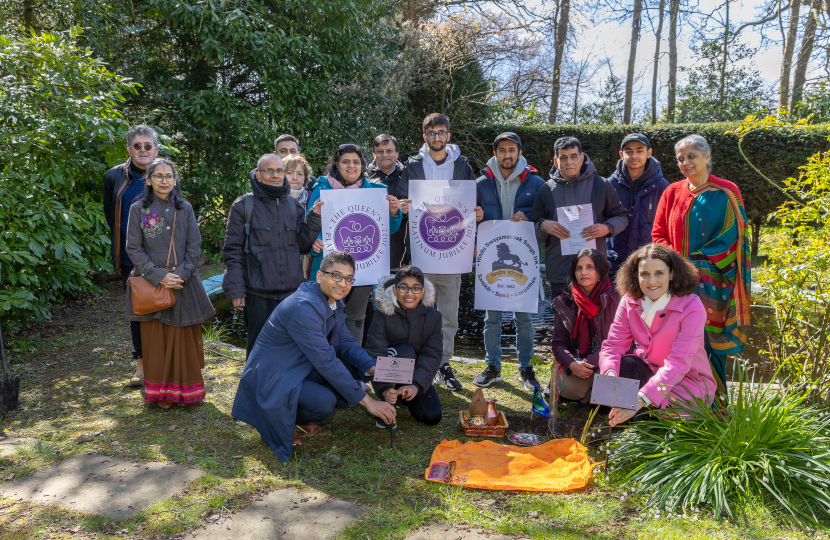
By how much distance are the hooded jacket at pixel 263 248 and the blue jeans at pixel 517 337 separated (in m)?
1.68

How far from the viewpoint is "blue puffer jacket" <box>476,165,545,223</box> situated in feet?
16.0

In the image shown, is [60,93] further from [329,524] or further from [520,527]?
[520,527]

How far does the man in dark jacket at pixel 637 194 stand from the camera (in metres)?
4.77

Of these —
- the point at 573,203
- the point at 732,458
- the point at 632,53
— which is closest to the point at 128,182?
the point at 573,203

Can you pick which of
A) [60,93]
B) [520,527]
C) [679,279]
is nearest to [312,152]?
[60,93]

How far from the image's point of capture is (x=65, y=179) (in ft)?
19.3

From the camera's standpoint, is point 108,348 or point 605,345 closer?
point 605,345

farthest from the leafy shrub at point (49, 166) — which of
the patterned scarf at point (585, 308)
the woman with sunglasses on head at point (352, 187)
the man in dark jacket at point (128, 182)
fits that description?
the patterned scarf at point (585, 308)

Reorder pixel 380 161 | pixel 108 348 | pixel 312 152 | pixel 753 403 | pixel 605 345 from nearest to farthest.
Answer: pixel 753 403
pixel 605 345
pixel 380 161
pixel 108 348
pixel 312 152

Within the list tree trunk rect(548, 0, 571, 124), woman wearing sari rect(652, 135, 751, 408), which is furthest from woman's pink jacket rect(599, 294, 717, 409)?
tree trunk rect(548, 0, 571, 124)

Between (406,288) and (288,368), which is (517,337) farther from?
(288,368)

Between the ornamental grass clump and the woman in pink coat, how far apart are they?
136 mm

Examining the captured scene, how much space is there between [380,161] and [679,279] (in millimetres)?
2490

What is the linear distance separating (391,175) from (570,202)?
1.47m
